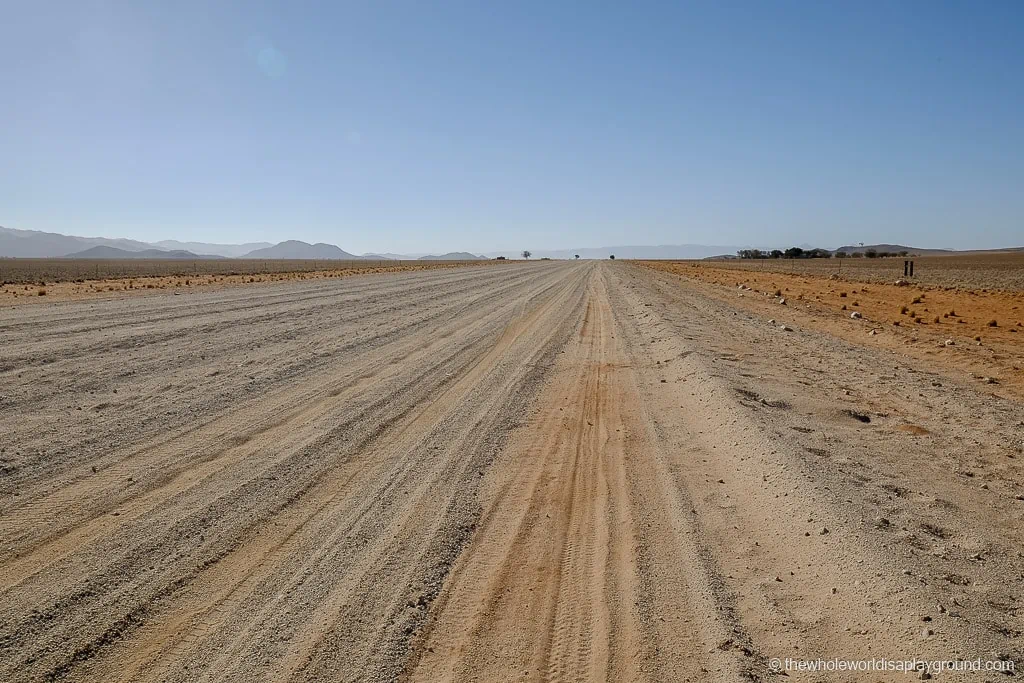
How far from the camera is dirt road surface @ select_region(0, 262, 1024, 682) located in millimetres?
2781

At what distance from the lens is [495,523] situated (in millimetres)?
4051

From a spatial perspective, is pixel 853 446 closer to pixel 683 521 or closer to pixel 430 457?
pixel 683 521

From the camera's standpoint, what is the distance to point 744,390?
7.34m

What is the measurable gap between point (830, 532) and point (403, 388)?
5.14m

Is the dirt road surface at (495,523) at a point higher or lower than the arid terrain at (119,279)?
lower

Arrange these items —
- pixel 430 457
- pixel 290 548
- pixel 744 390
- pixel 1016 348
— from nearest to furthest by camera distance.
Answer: pixel 290 548 < pixel 430 457 < pixel 744 390 < pixel 1016 348

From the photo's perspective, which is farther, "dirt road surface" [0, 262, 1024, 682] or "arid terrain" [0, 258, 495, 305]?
"arid terrain" [0, 258, 495, 305]

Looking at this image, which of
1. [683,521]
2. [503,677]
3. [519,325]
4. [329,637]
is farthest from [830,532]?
[519,325]

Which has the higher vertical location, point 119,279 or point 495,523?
point 119,279

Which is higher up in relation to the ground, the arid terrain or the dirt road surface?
the arid terrain

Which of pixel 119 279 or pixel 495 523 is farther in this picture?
pixel 119 279

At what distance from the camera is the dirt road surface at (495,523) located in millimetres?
2781

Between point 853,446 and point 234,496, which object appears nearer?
point 234,496

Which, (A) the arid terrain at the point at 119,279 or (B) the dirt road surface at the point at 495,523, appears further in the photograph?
(A) the arid terrain at the point at 119,279
